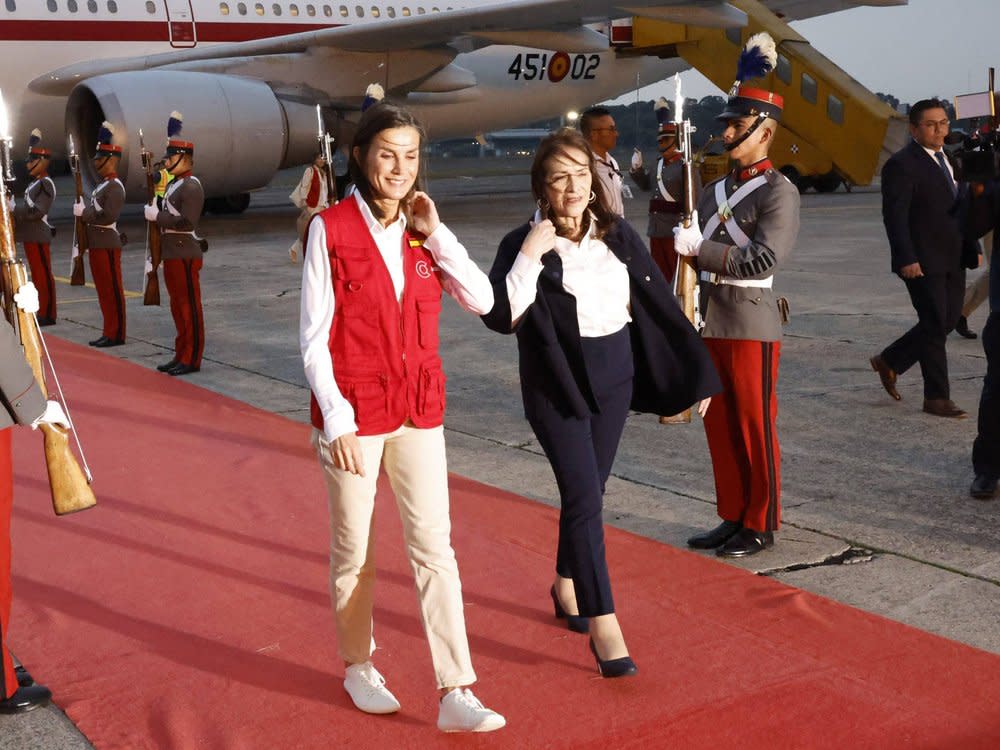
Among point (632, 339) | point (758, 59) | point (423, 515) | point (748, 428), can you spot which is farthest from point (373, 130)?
point (758, 59)

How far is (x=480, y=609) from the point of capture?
4379 millimetres

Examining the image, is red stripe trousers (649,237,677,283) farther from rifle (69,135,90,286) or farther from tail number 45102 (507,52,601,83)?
tail number 45102 (507,52,601,83)

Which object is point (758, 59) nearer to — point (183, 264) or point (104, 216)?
point (183, 264)

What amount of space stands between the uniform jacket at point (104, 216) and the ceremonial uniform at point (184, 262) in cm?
143

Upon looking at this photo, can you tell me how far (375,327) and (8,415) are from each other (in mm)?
1051

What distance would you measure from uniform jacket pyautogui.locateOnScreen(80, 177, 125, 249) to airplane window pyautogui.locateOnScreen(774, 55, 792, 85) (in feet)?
44.6

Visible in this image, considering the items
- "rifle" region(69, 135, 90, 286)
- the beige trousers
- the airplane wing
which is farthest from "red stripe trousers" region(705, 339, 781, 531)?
the airplane wing

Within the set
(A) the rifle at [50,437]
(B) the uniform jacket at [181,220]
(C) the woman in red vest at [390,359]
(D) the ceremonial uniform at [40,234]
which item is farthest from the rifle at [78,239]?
(C) the woman in red vest at [390,359]

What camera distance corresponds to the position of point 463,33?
64.5ft

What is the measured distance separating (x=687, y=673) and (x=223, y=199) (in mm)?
20154

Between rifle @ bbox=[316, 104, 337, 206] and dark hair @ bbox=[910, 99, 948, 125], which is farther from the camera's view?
rifle @ bbox=[316, 104, 337, 206]

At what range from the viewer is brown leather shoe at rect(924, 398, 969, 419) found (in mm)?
6945

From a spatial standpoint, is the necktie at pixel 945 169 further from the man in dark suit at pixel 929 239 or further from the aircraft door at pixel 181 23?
the aircraft door at pixel 181 23

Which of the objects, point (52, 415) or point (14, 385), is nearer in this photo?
point (14, 385)
